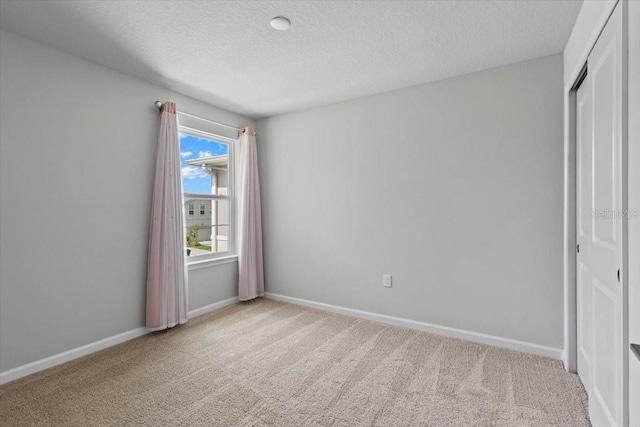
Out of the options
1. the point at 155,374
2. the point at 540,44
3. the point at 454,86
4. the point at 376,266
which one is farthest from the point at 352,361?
the point at 540,44

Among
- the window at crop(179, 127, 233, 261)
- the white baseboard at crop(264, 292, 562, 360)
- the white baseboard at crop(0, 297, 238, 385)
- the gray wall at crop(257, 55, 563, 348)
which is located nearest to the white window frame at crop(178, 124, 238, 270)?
the window at crop(179, 127, 233, 261)

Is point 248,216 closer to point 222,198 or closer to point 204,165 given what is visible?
point 222,198

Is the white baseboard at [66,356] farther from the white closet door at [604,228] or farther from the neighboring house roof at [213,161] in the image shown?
the white closet door at [604,228]

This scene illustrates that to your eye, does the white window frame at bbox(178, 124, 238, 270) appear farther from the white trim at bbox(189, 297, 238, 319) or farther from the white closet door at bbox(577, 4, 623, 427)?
the white closet door at bbox(577, 4, 623, 427)

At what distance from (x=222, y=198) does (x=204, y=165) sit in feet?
1.48

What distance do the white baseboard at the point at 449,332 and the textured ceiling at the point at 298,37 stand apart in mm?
2329

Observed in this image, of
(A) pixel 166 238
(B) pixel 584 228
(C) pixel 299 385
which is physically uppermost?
(B) pixel 584 228

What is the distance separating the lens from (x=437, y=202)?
9.92ft

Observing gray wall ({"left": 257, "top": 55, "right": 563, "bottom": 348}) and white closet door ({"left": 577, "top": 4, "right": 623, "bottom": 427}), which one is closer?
white closet door ({"left": 577, "top": 4, "right": 623, "bottom": 427})

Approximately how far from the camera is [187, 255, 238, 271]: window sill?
3488 millimetres

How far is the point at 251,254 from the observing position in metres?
4.00

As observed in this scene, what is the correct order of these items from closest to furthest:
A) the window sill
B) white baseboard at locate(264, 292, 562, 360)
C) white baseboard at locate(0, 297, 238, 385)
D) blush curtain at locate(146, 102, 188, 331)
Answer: white baseboard at locate(0, 297, 238, 385), white baseboard at locate(264, 292, 562, 360), blush curtain at locate(146, 102, 188, 331), the window sill

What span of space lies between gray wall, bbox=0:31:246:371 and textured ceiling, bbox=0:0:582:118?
238mm

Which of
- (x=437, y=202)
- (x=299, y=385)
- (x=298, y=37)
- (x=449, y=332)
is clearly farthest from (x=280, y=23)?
(x=449, y=332)
